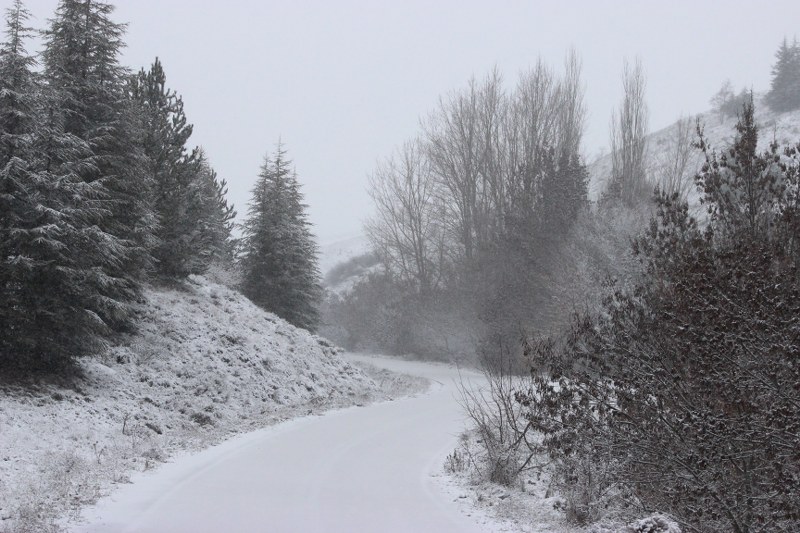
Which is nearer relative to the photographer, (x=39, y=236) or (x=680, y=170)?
(x=39, y=236)

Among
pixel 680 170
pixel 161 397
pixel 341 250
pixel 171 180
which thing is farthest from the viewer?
pixel 341 250

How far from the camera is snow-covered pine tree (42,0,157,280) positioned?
1673cm

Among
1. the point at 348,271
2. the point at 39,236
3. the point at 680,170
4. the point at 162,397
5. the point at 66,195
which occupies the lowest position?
the point at 162,397

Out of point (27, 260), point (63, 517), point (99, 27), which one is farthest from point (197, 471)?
point (99, 27)

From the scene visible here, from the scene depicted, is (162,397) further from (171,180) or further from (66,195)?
(171,180)

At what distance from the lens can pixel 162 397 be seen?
48.3 ft

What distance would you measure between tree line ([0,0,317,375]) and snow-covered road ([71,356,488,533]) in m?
4.19

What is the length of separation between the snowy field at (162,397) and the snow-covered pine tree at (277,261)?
395 cm

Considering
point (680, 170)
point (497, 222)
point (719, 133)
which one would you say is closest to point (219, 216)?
point (497, 222)

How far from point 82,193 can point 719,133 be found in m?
57.1

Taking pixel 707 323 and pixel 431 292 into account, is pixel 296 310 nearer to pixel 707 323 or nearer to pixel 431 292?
pixel 431 292

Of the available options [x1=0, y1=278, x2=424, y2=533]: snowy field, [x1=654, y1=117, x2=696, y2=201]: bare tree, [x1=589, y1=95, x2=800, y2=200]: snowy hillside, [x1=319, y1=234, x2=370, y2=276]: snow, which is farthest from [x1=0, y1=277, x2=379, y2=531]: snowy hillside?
[x1=319, y1=234, x2=370, y2=276]: snow

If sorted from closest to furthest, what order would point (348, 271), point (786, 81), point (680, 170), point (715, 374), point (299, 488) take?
point (715, 374)
point (299, 488)
point (680, 170)
point (786, 81)
point (348, 271)

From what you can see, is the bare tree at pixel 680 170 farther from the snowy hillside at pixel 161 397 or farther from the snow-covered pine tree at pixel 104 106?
the snow-covered pine tree at pixel 104 106
